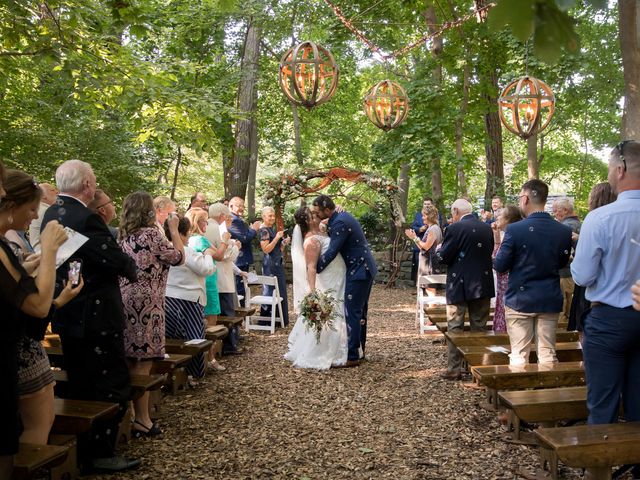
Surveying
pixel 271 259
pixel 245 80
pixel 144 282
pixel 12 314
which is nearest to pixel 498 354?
pixel 144 282

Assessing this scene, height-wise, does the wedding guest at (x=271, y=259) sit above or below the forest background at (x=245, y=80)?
below

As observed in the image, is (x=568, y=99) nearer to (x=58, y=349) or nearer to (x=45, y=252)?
(x=58, y=349)

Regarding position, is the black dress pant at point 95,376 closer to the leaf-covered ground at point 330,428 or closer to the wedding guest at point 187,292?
the leaf-covered ground at point 330,428

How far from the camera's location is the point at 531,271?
5035 millimetres

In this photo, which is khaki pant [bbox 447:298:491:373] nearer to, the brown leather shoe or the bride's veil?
the brown leather shoe

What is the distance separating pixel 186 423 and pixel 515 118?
5374mm

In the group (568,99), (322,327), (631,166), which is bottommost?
(322,327)

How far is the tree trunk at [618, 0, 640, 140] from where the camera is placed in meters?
8.70

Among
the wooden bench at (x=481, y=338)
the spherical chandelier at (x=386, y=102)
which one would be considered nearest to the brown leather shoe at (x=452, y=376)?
the wooden bench at (x=481, y=338)

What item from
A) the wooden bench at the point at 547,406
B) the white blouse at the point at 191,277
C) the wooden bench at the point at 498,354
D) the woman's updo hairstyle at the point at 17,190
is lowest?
the wooden bench at the point at 547,406

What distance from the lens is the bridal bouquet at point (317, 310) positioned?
23.5 feet

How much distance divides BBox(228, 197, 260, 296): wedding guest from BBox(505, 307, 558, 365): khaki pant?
520 centimetres

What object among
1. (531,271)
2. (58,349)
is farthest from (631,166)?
(58,349)

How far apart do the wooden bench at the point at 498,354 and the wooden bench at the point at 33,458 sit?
3598 millimetres
